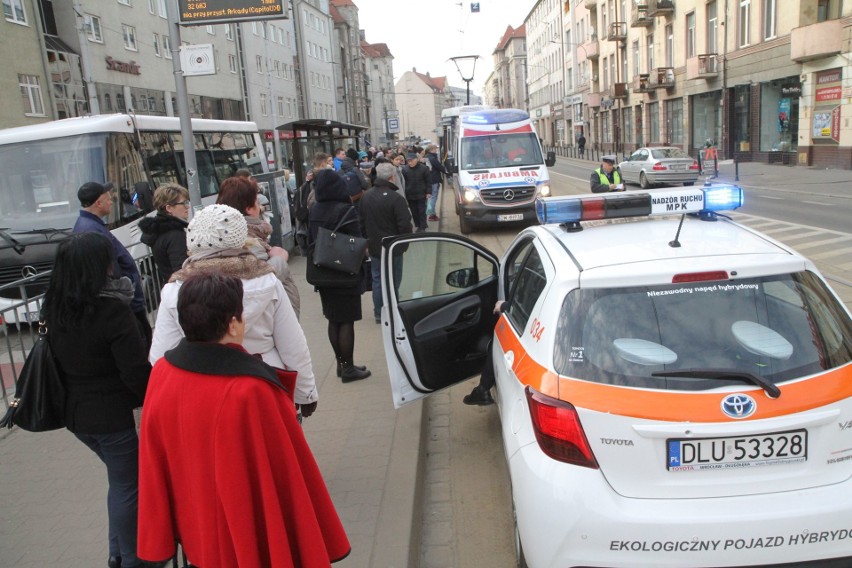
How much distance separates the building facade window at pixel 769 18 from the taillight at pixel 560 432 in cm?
3208

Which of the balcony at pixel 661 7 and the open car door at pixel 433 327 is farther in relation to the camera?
the balcony at pixel 661 7

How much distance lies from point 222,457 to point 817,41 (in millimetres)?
28816

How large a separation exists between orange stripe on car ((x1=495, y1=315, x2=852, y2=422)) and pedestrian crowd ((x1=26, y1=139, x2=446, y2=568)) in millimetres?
1063

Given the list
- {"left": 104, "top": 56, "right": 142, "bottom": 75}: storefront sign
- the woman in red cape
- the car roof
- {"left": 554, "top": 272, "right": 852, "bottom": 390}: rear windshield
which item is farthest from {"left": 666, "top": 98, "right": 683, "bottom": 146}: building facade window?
the woman in red cape

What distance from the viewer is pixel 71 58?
27.8 metres

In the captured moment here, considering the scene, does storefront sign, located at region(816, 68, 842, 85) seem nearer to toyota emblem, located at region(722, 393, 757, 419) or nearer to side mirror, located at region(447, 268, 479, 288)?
side mirror, located at region(447, 268, 479, 288)

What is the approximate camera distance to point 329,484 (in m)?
4.16

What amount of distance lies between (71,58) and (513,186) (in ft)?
72.2

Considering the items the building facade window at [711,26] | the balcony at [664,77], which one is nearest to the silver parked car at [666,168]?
the building facade window at [711,26]

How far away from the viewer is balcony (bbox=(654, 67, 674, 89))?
4066 centimetres

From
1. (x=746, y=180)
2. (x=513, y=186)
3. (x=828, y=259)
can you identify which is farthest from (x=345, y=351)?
(x=746, y=180)

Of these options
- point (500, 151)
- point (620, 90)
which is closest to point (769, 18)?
point (620, 90)

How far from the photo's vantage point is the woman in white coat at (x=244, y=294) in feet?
9.41

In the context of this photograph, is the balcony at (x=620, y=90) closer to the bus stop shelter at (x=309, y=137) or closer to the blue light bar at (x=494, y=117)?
the bus stop shelter at (x=309, y=137)
